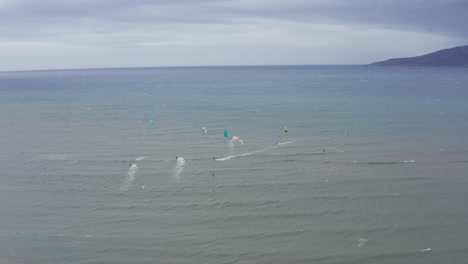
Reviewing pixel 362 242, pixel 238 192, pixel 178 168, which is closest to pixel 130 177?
pixel 178 168

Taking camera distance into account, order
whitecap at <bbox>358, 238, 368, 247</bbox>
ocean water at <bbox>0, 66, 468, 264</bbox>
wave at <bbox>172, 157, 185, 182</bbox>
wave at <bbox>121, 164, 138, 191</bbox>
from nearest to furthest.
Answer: ocean water at <bbox>0, 66, 468, 264</bbox> < whitecap at <bbox>358, 238, 368, 247</bbox> < wave at <bbox>121, 164, 138, 191</bbox> < wave at <bbox>172, 157, 185, 182</bbox>

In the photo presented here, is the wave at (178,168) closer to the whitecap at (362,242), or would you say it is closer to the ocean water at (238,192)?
the ocean water at (238,192)

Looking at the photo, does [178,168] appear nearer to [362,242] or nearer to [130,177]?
[130,177]

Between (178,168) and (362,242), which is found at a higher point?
(178,168)

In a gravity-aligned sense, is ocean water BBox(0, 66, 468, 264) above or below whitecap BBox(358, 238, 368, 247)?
above

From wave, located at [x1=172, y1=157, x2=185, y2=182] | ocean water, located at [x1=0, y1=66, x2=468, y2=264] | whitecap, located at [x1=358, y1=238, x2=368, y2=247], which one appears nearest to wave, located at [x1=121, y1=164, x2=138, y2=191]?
ocean water, located at [x1=0, y1=66, x2=468, y2=264]

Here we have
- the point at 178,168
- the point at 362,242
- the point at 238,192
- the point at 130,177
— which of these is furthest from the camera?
the point at 178,168

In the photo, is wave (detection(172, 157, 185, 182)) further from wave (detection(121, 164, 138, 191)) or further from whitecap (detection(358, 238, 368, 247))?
whitecap (detection(358, 238, 368, 247))

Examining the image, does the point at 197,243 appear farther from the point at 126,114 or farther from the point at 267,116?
the point at 126,114

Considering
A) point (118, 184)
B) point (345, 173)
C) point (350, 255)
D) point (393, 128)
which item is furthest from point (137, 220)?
point (393, 128)
